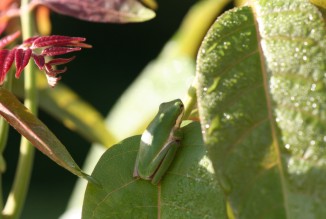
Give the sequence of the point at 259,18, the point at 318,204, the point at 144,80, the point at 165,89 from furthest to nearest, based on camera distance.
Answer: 1. the point at 144,80
2. the point at 165,89
3. the point at 259,18
4. the point at 318,204

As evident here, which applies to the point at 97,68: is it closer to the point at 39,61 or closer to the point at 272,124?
the point at 39,61

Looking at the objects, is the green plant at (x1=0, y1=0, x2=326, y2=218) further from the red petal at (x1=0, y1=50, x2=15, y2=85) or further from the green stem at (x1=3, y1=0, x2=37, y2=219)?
Answer: the green stem at (x1=3, y1=0, x2=37, y2=219)

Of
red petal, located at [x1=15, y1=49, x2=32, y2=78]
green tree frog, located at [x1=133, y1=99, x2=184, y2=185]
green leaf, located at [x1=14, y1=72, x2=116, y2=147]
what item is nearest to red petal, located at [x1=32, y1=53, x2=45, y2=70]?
red petal, located at [x1=15, y1=49, x2=32, y2=78]

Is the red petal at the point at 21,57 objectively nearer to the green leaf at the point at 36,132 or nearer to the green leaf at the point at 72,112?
the green leaf at the point at 36,132

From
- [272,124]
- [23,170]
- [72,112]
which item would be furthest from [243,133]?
[72,112]

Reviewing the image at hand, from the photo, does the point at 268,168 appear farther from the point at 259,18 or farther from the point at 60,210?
the point at 60,210

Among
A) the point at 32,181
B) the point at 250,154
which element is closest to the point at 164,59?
the point at 250,154

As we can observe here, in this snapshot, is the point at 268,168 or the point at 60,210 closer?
the point at 268,168

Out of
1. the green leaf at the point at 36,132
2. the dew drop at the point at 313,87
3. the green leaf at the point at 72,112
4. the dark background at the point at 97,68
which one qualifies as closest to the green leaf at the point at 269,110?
the dew drop at the point at 313,87
